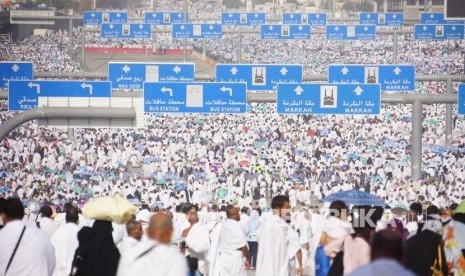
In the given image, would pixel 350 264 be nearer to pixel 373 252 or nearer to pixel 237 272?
pixel 373 252

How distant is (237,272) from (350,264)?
4698 millimetres

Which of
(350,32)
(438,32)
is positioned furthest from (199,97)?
(438,32)

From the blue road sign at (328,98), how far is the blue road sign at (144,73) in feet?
16.2

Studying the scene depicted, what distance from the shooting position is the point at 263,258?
13.9m

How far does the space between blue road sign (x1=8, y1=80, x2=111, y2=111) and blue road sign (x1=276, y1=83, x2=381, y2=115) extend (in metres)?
4.91

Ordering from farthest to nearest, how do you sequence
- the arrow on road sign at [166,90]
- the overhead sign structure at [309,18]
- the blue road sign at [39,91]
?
the overhead sign structure at [309,18] < the arrow on road sign at [166,90] < the blue road sign at [39,91]

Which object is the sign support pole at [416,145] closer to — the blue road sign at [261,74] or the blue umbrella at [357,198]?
the blue road sign at [261,74]

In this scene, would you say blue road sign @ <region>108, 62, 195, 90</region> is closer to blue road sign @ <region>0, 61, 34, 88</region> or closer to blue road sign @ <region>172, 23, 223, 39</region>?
blue road sign @ <region>0, 61, 34, 88</region>

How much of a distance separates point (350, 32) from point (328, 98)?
94.5 ft

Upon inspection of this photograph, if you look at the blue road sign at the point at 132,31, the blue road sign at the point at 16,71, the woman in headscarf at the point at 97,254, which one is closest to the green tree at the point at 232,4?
the blue road sign at the point at 132,31

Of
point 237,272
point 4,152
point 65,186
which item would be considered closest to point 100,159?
point 4,152

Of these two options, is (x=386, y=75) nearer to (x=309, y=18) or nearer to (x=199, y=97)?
(x=199, y=97)

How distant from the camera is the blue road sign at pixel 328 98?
37.9 meters

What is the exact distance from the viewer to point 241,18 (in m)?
76.4
